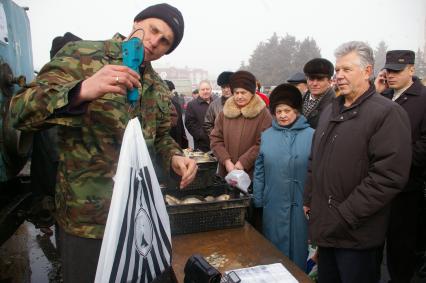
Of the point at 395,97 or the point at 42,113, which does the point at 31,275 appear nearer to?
the point at 42,113

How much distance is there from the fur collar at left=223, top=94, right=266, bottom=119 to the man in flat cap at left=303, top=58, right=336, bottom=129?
65 centimetres

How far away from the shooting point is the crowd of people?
4.75ft

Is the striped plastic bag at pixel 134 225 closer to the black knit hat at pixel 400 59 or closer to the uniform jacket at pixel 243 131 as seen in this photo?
the uniform jacket at pixel 243 131

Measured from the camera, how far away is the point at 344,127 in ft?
7.17

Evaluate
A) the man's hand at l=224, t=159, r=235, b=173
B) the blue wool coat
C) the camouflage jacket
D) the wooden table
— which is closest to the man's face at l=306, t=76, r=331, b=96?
the blue wool coat

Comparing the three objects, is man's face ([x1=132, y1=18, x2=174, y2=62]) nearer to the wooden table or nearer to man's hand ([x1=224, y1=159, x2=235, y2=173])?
the wooden table

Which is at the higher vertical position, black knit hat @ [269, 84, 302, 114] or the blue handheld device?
the blue handheld device

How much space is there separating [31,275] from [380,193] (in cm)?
348

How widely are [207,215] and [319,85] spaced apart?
2.43 meters

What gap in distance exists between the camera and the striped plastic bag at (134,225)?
116 centimetres

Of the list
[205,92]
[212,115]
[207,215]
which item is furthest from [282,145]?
[205,92]

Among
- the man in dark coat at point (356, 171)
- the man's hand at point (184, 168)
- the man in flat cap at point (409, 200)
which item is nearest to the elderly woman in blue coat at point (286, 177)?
the man in dark coat at point (356, 171)

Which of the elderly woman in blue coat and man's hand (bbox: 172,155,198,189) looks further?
the elderly woman in blue coat

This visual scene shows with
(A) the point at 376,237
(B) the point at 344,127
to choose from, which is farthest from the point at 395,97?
(A) the point at 376,237
